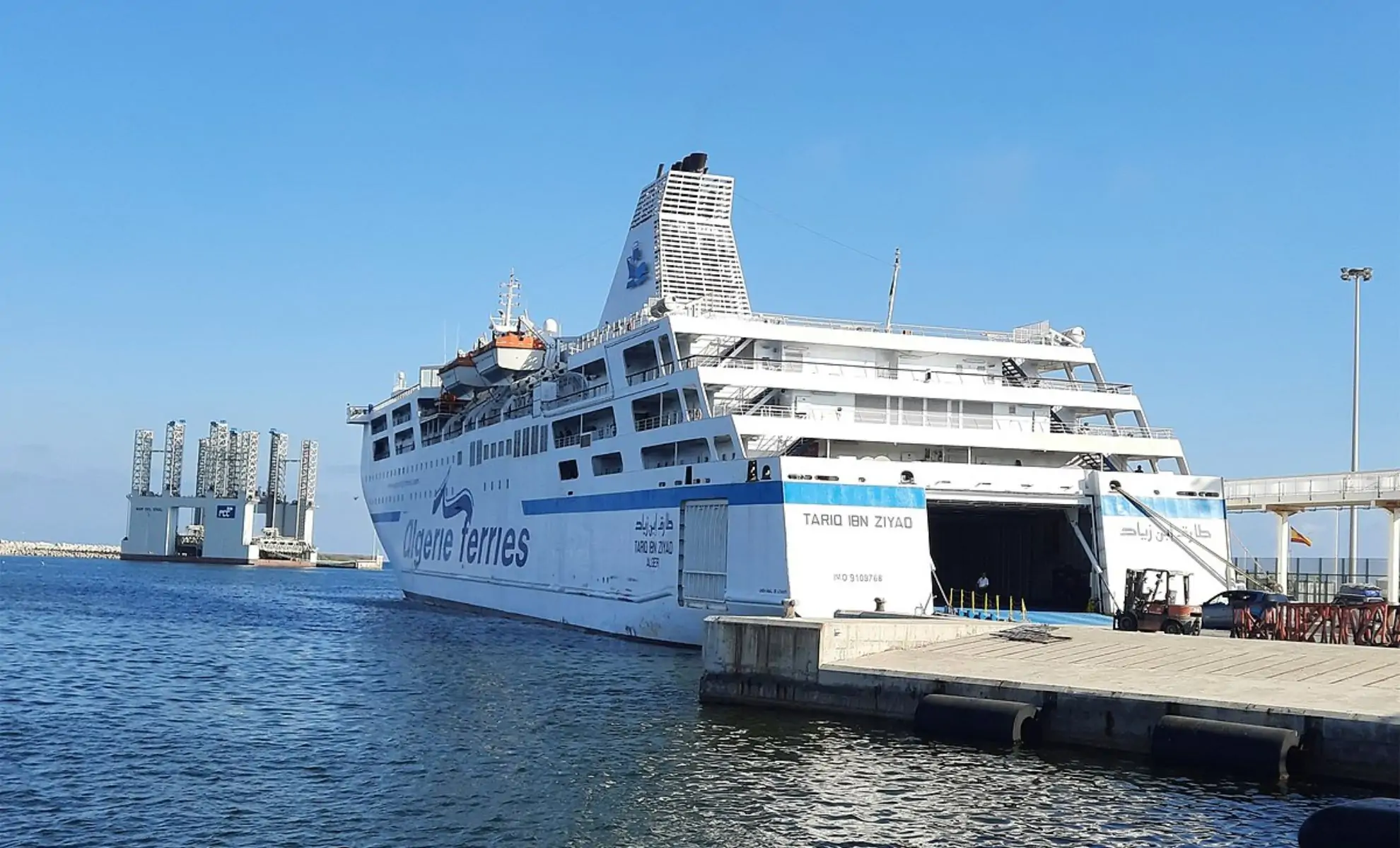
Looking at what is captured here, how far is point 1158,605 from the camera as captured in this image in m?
27.2

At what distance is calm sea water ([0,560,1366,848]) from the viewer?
13.8 metres

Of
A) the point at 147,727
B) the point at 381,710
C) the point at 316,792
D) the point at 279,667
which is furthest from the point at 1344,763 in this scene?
the point at 279,667

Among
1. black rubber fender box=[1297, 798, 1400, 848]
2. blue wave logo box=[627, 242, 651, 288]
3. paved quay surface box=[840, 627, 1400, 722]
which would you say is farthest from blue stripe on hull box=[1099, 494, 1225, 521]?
black rubber fender box=[1297, 798, 1400, 848]

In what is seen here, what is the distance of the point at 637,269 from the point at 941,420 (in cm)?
1418

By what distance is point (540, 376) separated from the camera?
41625 millimetres

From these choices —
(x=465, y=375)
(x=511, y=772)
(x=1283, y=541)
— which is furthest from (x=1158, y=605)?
(x=465, y=375)

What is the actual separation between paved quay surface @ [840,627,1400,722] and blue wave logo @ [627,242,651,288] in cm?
2137

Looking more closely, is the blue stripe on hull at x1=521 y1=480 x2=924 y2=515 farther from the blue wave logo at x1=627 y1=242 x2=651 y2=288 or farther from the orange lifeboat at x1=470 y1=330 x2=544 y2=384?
the orange lifeboat at x1=470 y1=330 x2=544 y2=384

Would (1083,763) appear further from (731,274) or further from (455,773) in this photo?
(731,274)

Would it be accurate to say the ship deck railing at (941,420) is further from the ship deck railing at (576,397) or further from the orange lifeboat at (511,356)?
the orange lifeboat at (511,356)

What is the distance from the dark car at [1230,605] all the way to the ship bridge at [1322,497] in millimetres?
6203

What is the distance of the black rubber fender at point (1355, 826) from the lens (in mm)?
10883

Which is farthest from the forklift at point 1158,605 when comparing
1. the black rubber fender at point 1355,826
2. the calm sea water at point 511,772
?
the black rubber fender at point 1355,826

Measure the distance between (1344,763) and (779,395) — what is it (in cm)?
1762
